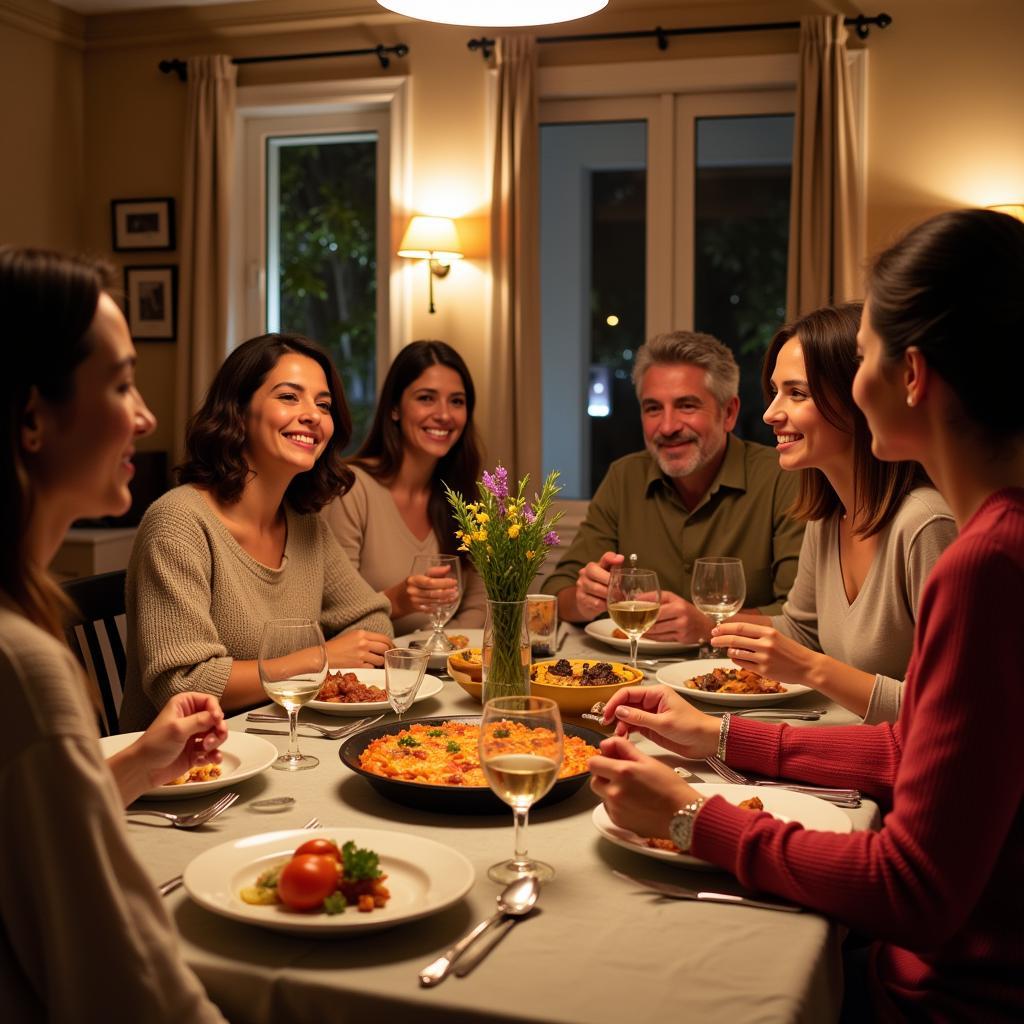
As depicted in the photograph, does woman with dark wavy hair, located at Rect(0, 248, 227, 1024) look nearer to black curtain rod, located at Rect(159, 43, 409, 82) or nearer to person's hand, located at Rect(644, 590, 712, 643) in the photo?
person's hand, located at Rect(644, 590, 712, 643)

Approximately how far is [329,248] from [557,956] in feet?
17.1

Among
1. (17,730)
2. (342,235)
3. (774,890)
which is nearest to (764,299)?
(342,235)

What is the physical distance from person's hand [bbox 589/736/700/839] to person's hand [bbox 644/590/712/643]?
120 cm

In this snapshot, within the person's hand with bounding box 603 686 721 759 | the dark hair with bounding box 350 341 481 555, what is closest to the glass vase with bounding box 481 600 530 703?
the person's hand with bounding box 603 686 721 759

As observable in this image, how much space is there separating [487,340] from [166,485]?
1788 mm

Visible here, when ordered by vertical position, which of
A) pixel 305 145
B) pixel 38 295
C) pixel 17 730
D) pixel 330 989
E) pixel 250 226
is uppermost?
pixel 305 145

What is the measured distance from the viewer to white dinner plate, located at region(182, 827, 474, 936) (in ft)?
3.64

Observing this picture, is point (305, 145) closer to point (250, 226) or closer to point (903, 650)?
point (250, 226)

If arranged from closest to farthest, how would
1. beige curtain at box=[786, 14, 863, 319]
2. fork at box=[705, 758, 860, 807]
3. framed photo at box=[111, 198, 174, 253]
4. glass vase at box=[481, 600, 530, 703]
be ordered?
fork at box=[705, 758, 860, 807]
glass vase at box=[481, 600, 530, 703]
beige curtain at box=[786, 14, 863, 319]
framed photo at box=[111, 198, 174, 253]

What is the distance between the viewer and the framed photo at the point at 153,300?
5.80 m

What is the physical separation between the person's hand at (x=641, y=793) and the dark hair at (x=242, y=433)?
1.39 m

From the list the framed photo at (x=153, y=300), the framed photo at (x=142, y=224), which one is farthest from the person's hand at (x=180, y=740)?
the framed photo at (x=142, y=224)

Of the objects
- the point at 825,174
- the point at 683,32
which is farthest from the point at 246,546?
the point at 683,32

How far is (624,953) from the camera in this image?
1113 mm
